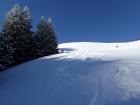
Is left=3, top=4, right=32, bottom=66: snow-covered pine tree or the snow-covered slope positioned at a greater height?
left=3, top=4, right=32, bottom=66: snow-covered pine tree

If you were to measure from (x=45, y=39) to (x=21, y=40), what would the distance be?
6.87m

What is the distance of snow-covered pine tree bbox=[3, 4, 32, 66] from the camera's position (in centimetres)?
3046

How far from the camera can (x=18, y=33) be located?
32.2 meters

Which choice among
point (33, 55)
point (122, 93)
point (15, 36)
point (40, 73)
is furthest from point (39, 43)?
point (122, 93)

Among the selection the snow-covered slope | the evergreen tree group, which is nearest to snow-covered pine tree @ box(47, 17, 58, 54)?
the evergreen tree group

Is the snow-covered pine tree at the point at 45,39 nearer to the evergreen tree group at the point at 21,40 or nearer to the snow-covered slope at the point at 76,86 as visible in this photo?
the evergreen tree group at the point at 21,40

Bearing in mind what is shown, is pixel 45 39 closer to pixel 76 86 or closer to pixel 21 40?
pixel 21 40

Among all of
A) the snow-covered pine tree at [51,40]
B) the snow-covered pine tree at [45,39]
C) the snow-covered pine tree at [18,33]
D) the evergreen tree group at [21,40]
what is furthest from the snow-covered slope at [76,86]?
the snow-covered pine tree at [51,40]

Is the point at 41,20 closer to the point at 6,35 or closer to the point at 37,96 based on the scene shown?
the point at 6,35

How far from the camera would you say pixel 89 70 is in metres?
18.1

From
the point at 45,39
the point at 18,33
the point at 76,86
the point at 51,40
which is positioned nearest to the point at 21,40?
the point at 18,33

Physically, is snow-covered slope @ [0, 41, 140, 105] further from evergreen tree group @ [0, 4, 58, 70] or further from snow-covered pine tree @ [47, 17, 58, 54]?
snow-covered pine tree @ [47, 17, 58, 54]

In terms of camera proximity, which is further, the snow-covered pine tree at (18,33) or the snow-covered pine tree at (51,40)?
the snow-covered pine tree at (51,40)

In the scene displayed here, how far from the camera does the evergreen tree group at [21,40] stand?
93.3 feet
